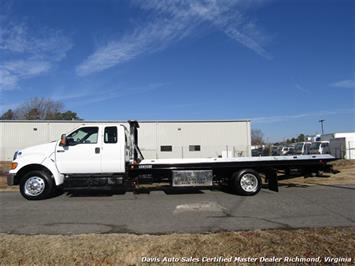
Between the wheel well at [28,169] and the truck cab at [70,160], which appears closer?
the truck cab at [70,160]

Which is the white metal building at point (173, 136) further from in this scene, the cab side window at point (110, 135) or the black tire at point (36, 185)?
the black tire at point (36, 185)

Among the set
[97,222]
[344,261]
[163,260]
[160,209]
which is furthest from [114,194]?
[344,261]

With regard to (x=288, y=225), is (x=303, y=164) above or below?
above

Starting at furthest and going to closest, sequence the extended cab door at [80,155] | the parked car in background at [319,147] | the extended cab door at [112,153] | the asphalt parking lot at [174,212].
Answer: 1. the parked car in background at [319,147]
2. the extended cab door at [112,153]
3. the extended cab door at [80,155]
4. the asphalt parking lot at [174,212]

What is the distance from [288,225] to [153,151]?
111 ft

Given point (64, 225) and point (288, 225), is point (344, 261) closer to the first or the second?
point (288, 225)

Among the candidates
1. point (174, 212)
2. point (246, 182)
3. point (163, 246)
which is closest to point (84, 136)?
point (174, 212)

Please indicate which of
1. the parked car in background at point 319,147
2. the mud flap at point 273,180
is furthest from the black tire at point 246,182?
the parked car in background at point 319,147

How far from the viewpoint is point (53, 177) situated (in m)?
12.2

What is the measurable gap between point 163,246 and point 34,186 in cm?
732

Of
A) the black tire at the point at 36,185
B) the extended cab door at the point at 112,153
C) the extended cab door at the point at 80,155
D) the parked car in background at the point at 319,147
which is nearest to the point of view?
the black tire at the point at 36,185

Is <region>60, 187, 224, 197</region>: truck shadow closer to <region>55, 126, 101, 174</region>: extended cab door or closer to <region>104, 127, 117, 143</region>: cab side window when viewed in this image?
<region>55, 126, 101, 174</region>: extended cab door

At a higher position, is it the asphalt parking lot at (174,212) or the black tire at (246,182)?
the black tire at (246,182)

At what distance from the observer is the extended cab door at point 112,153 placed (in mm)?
12383
